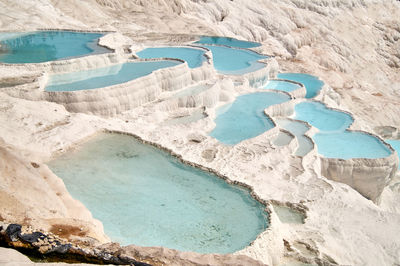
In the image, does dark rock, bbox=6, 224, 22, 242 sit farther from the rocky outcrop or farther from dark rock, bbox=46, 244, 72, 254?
the rocky outcrop

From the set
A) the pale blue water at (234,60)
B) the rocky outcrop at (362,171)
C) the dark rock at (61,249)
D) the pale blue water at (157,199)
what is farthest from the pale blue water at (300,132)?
the dark rock at (61,249)

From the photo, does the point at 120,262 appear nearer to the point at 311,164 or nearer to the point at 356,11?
the point at 311,164

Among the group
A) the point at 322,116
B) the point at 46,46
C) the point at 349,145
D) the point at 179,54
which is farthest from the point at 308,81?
the point at 46,46

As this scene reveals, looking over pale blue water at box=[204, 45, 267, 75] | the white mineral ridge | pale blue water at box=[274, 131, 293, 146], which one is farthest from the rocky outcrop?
pale blue water at box=[204, 45, 267, 75]

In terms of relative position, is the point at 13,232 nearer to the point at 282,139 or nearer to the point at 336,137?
the point at 282,139

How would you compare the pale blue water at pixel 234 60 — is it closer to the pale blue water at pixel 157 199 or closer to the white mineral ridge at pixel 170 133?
the white mineral ridge at pixel 170 133

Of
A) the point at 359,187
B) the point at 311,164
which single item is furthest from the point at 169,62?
the point at 359,187
